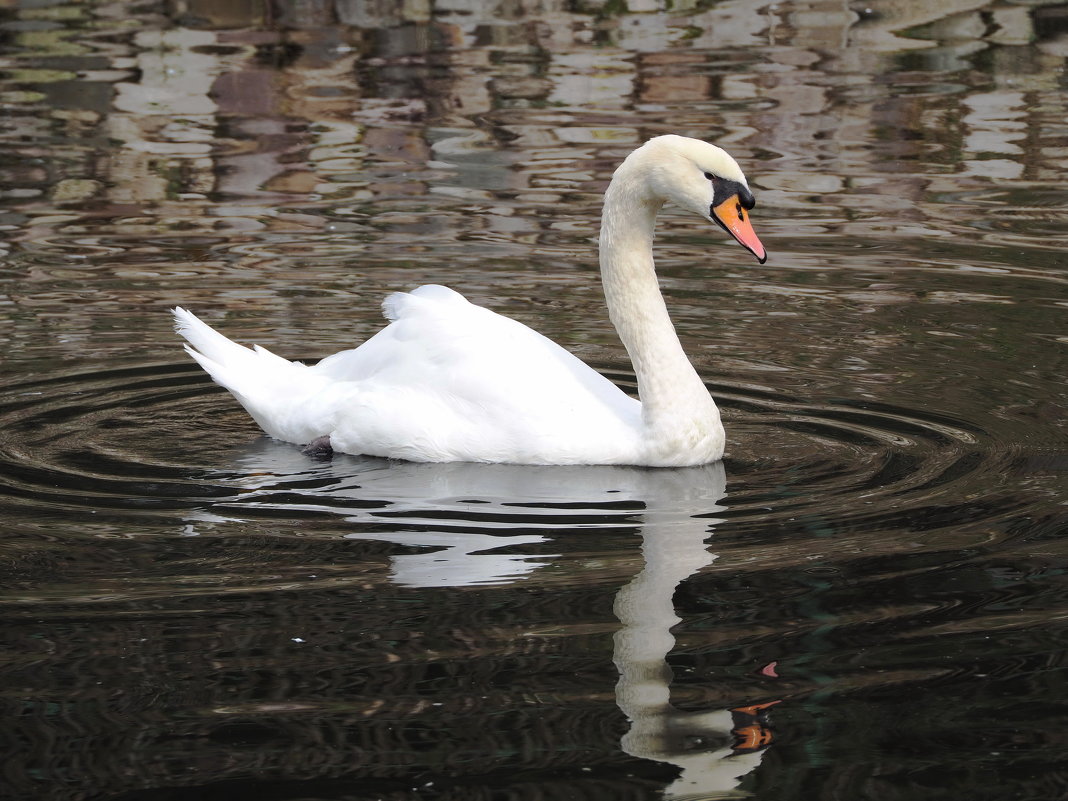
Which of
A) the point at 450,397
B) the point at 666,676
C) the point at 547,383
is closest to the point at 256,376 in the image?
the point at 450,397

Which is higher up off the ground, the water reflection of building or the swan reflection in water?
the water reflection of building

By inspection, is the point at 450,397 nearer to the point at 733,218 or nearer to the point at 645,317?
the point at 645,317

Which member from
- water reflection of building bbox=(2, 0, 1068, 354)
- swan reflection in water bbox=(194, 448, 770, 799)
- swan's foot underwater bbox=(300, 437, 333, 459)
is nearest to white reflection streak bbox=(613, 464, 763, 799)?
swan reflection in water bbox=(194, 448, 770, 799)

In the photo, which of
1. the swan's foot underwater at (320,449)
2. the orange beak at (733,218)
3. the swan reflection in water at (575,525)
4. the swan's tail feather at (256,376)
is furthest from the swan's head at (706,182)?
the swan's tail feather at (256,376)

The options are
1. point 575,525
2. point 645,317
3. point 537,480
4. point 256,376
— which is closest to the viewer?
point 575,525

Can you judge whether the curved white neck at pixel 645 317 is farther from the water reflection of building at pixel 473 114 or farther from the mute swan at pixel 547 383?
the water reflection of building at pixel 473 114

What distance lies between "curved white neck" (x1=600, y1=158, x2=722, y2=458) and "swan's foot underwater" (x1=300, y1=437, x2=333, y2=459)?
1211mm

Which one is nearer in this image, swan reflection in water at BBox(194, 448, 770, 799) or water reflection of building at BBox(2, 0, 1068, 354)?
swan reflection in water at BBox(194, 448, 770, 799)

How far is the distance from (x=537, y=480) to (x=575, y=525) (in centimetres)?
65

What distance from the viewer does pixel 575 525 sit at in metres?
5.78

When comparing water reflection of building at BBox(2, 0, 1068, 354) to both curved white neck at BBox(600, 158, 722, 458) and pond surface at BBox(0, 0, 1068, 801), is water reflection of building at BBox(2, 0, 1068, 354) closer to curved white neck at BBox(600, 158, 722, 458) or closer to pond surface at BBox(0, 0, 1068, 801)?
pond surface at BBox(0, 0, 1068, 801)

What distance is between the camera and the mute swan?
6.56 m

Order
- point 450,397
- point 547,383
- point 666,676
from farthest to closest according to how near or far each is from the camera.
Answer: point 450,397 → point 547,383 → point 666,676

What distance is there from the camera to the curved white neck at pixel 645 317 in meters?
6.63
